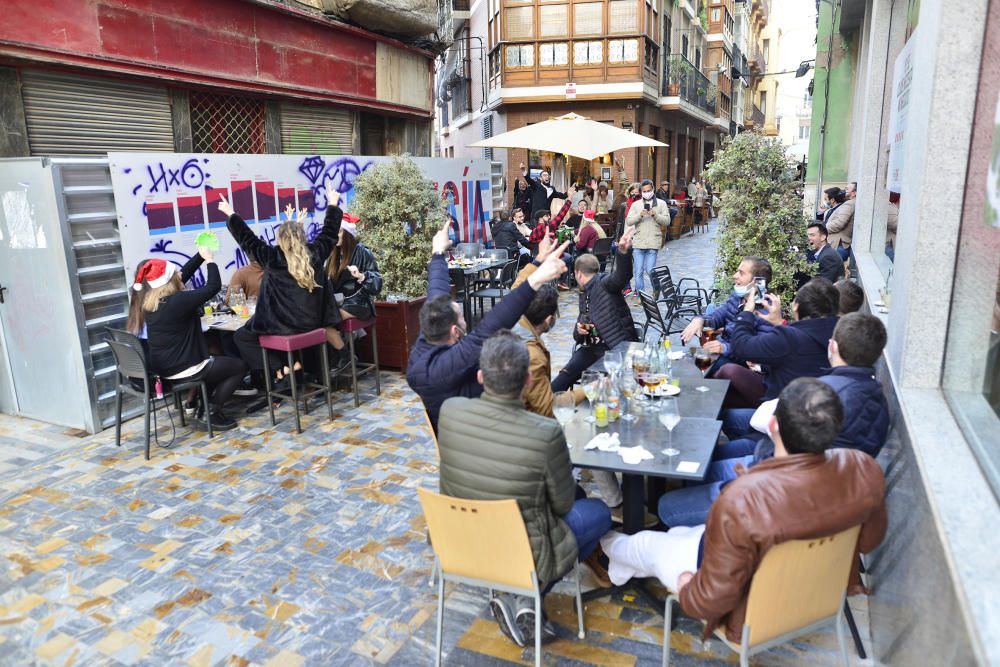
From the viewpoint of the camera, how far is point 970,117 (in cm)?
301

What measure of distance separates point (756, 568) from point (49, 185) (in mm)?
6371

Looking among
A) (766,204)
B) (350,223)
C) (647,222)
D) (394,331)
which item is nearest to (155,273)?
(350,223)

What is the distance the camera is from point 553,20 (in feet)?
70.6

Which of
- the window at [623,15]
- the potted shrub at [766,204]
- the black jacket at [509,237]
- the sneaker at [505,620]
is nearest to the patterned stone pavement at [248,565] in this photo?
the sneaker at [505,620]

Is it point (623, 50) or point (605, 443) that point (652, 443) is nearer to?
point (605, 443)

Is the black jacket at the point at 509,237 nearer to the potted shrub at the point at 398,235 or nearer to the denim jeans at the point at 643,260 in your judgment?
the denim jeans at the point at 643,260

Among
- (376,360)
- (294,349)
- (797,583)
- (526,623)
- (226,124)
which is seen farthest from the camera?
(226,124)

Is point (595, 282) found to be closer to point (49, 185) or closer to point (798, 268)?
point (798, 268)

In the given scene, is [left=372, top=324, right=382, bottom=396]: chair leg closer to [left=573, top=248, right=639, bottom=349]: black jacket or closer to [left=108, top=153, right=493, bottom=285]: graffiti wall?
[left=108, top=153, right=493, bottom=285]: graffiti wall

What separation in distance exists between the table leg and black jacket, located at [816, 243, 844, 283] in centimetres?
467

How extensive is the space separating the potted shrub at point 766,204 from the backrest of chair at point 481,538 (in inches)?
204

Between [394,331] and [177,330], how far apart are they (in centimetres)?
267

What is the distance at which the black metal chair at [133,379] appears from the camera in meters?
5.71

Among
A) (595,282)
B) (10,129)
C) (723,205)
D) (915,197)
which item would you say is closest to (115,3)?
(10,129)
